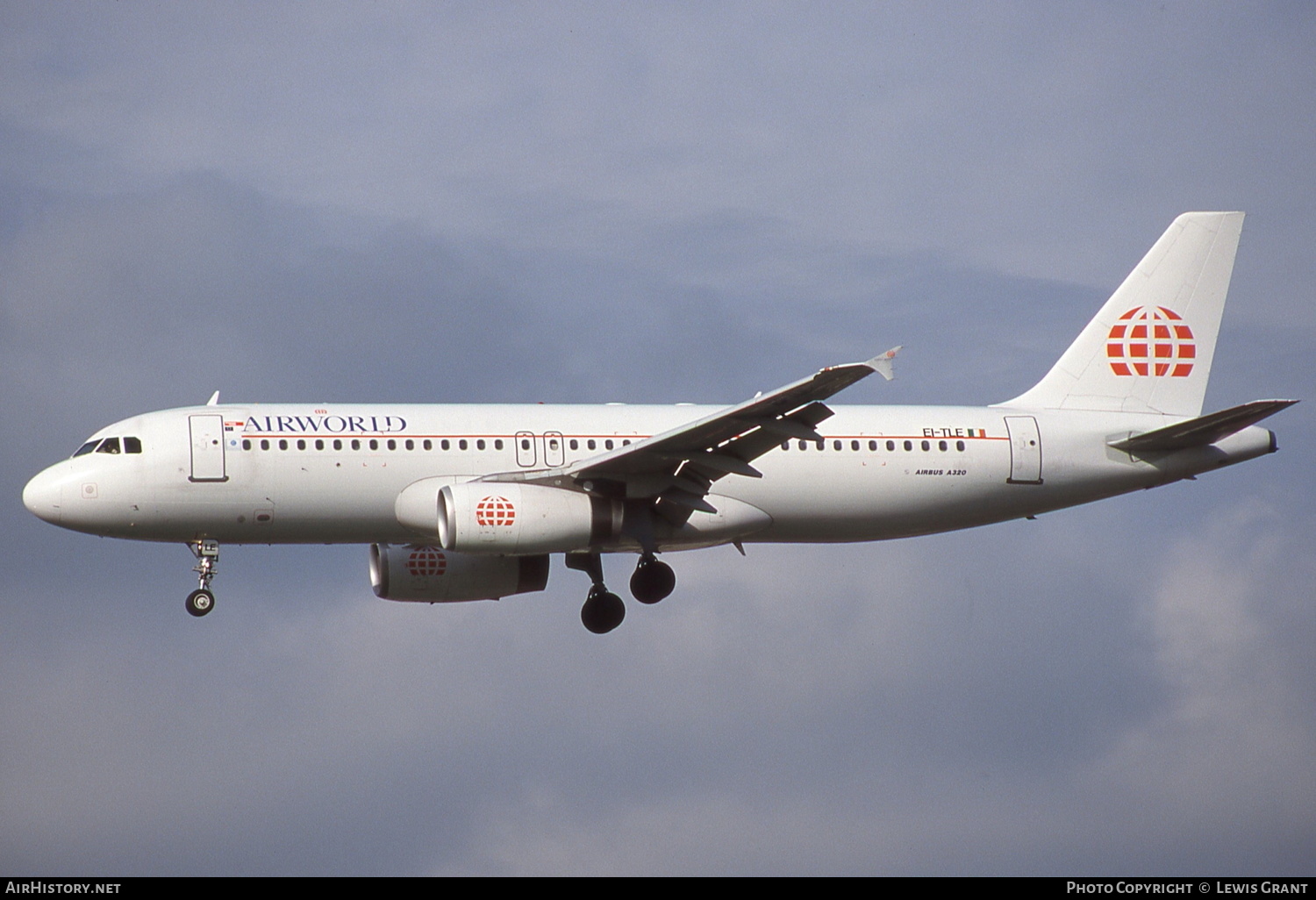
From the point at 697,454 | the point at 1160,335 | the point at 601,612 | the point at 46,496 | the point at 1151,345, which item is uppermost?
the point at 1160,335

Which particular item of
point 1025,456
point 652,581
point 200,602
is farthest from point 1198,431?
point 200,602

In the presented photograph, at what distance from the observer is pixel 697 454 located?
3722 cm

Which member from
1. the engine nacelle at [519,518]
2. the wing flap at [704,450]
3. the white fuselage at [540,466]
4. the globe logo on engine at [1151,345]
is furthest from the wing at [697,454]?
the globe logo on engine at [1151,345]

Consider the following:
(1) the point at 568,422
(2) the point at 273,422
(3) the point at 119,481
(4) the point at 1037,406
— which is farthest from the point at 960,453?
(3) the point at 119,481

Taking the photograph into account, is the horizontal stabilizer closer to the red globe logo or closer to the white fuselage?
the white fuselage

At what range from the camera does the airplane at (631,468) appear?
37.4m

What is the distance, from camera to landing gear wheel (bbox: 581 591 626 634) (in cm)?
4256

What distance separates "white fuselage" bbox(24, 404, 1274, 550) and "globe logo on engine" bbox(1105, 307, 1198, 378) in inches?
60.8

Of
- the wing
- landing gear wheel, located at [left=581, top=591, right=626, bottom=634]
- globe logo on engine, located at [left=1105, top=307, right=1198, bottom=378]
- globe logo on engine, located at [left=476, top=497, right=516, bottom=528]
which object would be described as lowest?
landing gear wheel, located at [left=581, top=591, right=626, bottom=634]

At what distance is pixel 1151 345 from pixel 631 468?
1502 centimetres

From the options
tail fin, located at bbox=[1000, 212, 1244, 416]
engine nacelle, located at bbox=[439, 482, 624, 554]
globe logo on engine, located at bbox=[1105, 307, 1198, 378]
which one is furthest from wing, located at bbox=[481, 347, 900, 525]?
globe logo on engine, located at bbox=[1105, 307, 1198, 378]

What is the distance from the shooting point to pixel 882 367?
30.6 metres

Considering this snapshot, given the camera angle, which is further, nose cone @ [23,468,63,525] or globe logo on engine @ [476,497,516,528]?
nose cone @ [23,468,63,525]

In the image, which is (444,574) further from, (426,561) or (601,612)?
(601,612)
